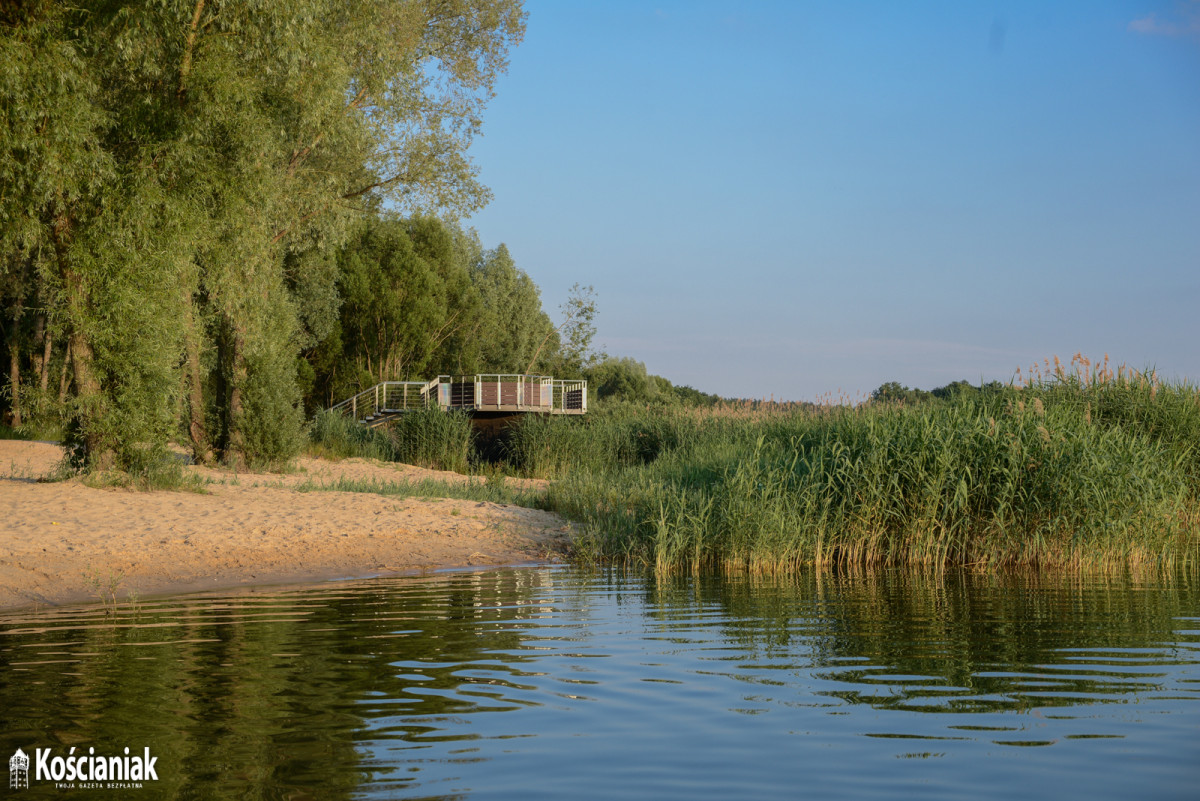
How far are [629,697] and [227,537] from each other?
9396mm

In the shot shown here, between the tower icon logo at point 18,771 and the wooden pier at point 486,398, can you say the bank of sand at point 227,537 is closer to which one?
the tower icon logo at point 18,771

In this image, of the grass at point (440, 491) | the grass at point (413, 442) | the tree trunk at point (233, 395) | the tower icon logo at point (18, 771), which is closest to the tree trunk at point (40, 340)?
the grass at point (413, 442)

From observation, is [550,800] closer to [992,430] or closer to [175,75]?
[992,430]

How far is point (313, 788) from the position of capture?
3.71m

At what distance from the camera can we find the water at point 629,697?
12.6 ft

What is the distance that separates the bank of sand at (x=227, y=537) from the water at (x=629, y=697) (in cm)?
225

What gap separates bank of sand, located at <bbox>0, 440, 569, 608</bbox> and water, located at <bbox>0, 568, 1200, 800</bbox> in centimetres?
225

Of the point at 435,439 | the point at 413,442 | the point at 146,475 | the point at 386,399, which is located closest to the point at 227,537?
the point at 146,475

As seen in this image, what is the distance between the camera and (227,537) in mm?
13109

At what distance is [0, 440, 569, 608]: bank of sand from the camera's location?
1105 cm

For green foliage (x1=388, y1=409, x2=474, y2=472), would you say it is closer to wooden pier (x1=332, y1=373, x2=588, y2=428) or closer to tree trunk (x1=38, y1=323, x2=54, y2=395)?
wooden pier (x1=332, y1=373, x2=588, y2=428)

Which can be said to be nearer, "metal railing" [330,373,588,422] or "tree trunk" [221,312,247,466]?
"tree trunk" [221,312,247,466]

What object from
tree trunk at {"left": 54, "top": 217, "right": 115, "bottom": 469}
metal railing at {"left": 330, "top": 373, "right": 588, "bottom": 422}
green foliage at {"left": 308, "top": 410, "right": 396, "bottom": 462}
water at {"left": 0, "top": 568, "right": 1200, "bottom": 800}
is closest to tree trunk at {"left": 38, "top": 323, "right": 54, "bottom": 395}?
green foliage at {"left": 308, "top": 410, "right": 396, "bottom": 462}

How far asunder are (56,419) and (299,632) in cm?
1125
